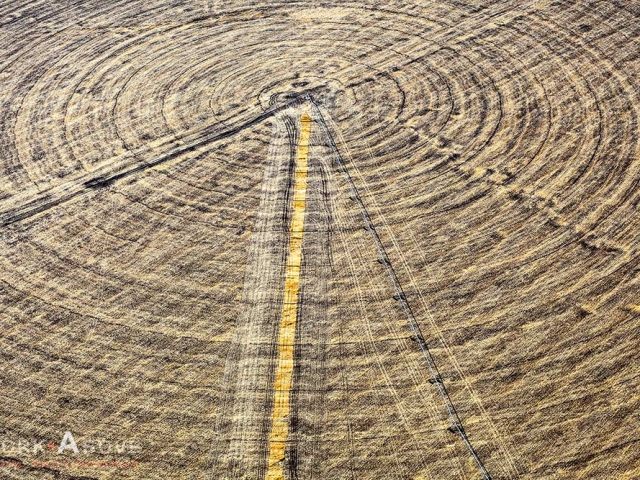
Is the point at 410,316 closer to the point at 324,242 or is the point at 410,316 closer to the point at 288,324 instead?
the point at 288,324

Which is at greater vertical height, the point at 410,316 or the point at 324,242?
the point at 324,242

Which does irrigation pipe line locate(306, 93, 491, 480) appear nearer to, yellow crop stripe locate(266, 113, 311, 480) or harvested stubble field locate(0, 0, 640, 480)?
harvested stubble field locate(0, 0, 640, 480)

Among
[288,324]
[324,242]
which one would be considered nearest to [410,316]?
[288,324]

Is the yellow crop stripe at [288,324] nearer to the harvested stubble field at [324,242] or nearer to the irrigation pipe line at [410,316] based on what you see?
the harvested stubble field at [324,242]

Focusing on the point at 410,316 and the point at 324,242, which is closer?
the point at 410,316

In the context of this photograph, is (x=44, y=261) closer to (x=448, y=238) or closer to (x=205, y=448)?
(x=205, y=448)

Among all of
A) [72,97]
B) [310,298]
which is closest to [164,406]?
[310,298]

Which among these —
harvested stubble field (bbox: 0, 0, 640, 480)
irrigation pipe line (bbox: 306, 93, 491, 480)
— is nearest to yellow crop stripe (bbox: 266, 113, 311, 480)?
harvested stubble field (bbox: 0, 0, 640, 480)

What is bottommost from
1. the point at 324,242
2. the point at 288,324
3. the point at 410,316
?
the point at 410,316

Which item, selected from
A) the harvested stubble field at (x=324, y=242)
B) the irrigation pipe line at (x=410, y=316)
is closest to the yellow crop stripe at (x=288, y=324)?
the harvested stubble field at (x=324, y=242)
